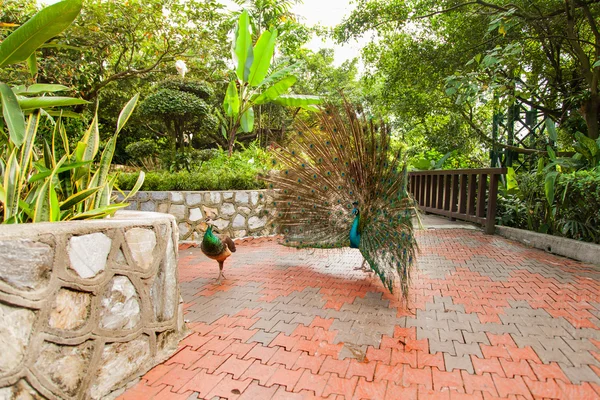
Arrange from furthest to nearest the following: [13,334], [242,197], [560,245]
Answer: [242,197] < [560,245] < [13,334]

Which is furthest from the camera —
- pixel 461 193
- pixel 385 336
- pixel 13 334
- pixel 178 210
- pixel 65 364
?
pixel 461 193

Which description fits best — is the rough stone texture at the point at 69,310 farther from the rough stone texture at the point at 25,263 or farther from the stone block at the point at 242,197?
the stone block at the point at 242,197

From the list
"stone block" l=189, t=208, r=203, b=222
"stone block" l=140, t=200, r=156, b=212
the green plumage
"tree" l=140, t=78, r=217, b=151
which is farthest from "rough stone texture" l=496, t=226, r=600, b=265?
"tree" l=140, t=78, r=217, b=151

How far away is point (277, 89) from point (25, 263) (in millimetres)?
6867

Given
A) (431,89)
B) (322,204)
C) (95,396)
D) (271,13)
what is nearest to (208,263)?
(322,204)

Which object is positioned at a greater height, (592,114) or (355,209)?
(592,114)

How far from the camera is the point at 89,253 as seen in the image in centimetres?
197

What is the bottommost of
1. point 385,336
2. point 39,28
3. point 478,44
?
point 385,336

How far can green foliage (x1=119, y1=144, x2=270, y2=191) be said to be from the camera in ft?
21.6

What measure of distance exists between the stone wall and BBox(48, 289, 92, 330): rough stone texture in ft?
13.8

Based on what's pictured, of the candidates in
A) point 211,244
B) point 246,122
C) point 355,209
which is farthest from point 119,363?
point 246,122

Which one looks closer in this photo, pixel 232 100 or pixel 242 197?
pixel 242 197

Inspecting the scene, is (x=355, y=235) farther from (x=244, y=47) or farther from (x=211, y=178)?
(x=244, y=47)

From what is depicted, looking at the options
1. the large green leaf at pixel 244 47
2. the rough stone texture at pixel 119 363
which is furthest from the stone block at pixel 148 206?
the rough stone texture at pixel 119 363
